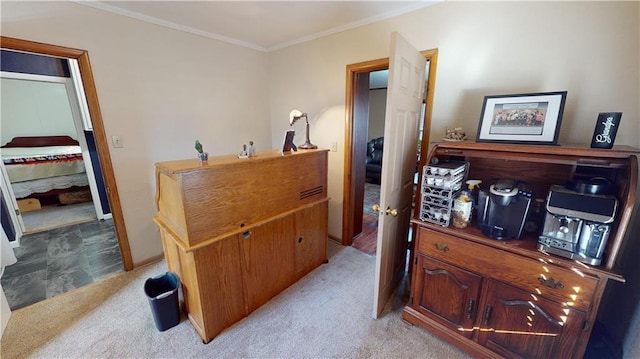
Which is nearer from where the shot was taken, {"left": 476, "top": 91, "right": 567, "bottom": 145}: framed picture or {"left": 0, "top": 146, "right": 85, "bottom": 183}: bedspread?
{"left": 476, "top": 91, "right": 567, "bottom": 145}: framed picture

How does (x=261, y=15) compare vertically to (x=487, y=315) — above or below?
above

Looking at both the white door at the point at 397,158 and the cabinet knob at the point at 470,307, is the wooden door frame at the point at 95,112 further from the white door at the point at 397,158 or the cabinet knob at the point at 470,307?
the cabinet knob at the point at 470,307

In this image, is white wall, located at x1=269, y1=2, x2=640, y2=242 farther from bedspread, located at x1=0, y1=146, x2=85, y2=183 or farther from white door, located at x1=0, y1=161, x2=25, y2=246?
bedspread, located at x1=0, y1=146, x2=85, y2=183

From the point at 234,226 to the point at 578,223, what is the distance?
1.86 metres

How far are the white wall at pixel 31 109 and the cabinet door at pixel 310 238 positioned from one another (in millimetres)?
5345

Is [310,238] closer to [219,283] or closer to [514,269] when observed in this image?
[219,283]

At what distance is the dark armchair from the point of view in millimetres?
5277

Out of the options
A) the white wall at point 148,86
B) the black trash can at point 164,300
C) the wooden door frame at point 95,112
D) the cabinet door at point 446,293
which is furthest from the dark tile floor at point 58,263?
the cabinet door at point 446,293

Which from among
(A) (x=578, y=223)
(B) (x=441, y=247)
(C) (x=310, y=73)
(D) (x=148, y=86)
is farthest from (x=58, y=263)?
(A) (x=578, y=223)

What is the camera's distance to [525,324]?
1.26m

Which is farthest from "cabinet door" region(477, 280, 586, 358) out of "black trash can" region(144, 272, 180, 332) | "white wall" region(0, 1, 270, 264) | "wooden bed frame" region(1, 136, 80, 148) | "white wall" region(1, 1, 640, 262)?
"wooden bed frame" region(1, 136, 80, 148)

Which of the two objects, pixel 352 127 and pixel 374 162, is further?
pixel 374 162

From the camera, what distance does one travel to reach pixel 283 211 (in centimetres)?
192

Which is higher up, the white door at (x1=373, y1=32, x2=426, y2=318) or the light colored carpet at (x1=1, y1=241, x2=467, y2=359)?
the white door at (x1=373, y1=32, x2=426, y2=318)
